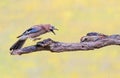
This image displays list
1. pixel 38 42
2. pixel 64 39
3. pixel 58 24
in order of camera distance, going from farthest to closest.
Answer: pixel 58 24, pixel 64 39, pixel 38 42

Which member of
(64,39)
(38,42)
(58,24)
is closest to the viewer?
(38,42)

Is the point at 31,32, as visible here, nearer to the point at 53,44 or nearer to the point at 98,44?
the point at 53,44

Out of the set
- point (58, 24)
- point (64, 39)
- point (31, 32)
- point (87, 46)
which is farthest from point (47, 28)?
point (58, 24)

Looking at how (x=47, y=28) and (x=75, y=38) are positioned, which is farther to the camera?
(x=75, y=38)
